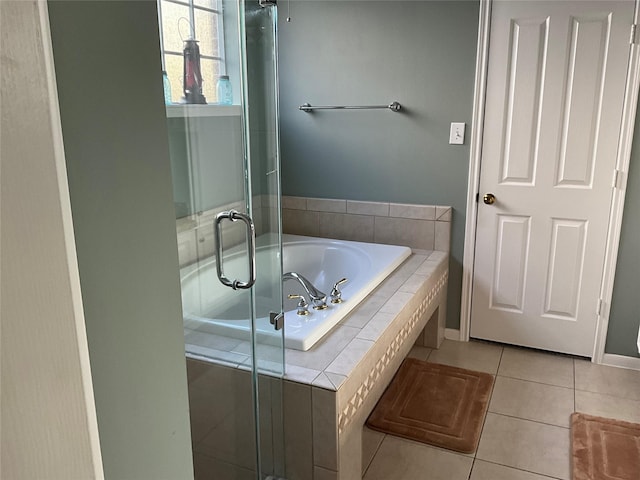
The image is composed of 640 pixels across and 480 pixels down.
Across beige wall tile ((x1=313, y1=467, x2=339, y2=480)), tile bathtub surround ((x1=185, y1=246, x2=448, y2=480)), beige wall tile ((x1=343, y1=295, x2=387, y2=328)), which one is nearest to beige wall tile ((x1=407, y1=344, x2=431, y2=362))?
tile bathtub surround ((x1=185, y1=246, x2=448, y2=480))

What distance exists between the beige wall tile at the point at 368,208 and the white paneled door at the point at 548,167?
0.58 meters

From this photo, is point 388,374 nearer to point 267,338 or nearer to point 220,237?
point 267,338

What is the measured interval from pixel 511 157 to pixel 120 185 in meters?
2.73

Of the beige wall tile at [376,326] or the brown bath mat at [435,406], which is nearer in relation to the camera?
the beige wall tile at [376,326]

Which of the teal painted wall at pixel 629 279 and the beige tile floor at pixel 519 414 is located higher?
the teal painted wall at pixel 629 279

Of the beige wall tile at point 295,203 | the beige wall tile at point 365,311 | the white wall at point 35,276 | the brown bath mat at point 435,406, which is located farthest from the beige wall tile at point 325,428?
the beige wall tile at point 295,203

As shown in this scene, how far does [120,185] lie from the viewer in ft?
1.91

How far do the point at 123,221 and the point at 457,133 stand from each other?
271cm

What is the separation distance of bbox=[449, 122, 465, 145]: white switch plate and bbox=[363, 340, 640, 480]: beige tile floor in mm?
1210

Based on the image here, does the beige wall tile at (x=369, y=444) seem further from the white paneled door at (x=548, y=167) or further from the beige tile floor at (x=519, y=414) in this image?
the white paneled door at (x=548, y=167)

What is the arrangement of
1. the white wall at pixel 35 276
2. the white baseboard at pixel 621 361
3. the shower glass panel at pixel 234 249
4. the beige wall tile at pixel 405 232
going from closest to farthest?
the white wall at pixel 35 276 → the shower glass panel at pixel 234 249 → the white baseboard at pixel 621 361 → the beige wall tile at pixel 405 232

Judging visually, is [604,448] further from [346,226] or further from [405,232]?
[346,226]

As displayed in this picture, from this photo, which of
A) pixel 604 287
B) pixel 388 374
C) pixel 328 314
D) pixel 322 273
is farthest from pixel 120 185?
→ pixel 604 287

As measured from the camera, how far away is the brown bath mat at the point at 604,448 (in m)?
2.09
